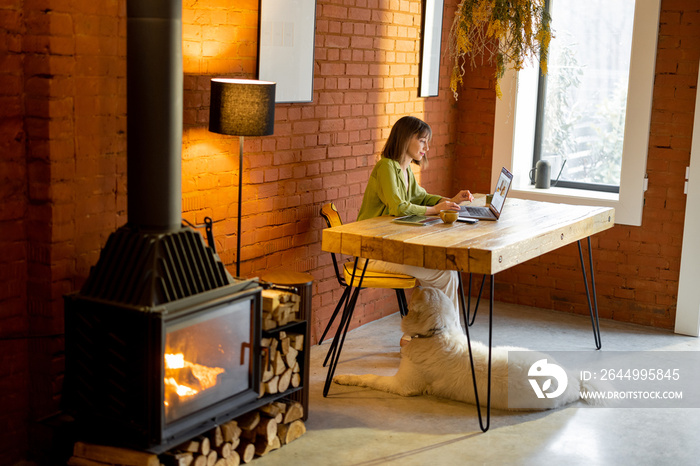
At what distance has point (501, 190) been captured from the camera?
444cm

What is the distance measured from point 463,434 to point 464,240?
884 mm

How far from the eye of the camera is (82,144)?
312 cm

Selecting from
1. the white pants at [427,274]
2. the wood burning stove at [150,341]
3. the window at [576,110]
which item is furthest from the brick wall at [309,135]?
the wood burning stove at [150,341]

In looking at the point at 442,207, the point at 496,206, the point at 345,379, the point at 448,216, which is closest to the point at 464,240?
the point at 448,216

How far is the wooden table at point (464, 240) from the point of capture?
354cm

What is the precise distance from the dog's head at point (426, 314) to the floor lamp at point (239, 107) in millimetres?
1118

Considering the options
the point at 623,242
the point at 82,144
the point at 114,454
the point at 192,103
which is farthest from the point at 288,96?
the point at 623,242

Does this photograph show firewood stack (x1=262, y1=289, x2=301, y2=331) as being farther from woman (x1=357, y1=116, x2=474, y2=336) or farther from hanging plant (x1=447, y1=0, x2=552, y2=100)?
hanging plant (x1=447, y1=0, x2=552, y2=100)

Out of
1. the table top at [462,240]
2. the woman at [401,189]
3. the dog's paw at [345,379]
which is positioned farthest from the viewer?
the woman at [401,189]

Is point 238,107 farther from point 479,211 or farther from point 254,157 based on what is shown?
point 479,211

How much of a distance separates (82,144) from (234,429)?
1277 millimetres

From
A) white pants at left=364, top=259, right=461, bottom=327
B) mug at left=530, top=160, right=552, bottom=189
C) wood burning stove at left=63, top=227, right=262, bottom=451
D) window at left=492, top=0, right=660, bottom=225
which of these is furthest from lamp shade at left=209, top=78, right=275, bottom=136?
mug at left=530, top=160, right=552, bottom=189

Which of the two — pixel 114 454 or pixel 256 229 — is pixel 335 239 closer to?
pixel 256 229

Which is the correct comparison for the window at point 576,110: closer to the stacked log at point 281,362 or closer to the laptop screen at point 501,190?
the laptop screen at point 501,190
